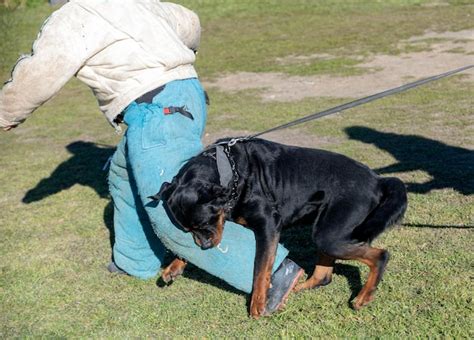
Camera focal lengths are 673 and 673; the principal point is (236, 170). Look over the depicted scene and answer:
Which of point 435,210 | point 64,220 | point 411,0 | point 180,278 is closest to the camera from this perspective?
point 180,278

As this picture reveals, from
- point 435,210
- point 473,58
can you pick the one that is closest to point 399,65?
point 473,58

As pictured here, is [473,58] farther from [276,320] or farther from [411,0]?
[276,320]

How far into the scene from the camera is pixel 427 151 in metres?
7.56

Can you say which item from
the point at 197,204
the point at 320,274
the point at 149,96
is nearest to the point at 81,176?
the point at 149,96

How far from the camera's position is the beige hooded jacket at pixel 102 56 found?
405 centimetres

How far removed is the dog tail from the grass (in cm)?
48

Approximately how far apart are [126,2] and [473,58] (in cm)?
1108

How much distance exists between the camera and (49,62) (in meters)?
4.05

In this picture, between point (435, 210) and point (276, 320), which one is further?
point (435, 210)

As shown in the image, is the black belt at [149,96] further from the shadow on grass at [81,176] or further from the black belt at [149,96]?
the shadow on grass at [81,176]

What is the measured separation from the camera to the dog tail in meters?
3.87

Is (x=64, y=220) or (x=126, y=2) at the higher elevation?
(x=126, y=2)

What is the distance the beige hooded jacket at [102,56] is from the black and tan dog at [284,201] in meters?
0.71

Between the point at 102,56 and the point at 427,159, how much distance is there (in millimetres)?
4245
